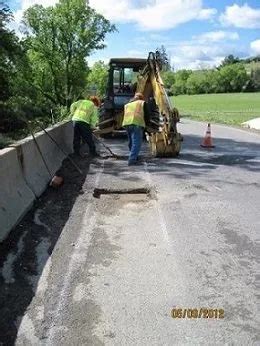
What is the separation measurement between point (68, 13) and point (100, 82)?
80.2ft

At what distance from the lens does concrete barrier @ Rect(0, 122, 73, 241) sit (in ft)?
22.8

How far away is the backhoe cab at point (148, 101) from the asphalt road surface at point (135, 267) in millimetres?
3925

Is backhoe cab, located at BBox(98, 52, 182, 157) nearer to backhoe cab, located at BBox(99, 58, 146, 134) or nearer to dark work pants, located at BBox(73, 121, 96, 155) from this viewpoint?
backhoe cab, located at BBox(99, 58, 146, 134)

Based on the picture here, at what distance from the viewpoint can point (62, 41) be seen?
139 ft

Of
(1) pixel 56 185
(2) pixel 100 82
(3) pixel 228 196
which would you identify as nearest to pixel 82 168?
(1) pixel 56 185

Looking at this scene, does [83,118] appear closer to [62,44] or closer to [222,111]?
[62,44]

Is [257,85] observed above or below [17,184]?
below

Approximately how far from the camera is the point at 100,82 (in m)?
66.2

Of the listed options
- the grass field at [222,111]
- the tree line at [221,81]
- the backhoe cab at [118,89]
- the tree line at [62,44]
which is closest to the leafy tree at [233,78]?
the tree line at [221,81]

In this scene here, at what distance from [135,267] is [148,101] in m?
11.5

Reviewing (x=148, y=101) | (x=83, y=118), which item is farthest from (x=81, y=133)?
(x=148, y=101)

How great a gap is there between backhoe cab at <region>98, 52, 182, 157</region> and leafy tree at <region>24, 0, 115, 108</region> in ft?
68.5

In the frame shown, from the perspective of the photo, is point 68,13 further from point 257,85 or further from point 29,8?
point 257,85

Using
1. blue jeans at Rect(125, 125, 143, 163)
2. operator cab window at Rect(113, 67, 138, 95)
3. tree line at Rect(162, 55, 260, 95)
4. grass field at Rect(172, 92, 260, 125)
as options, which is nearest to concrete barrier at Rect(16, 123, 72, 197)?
blue jeans at Rect(125, 125, 143, 163)
